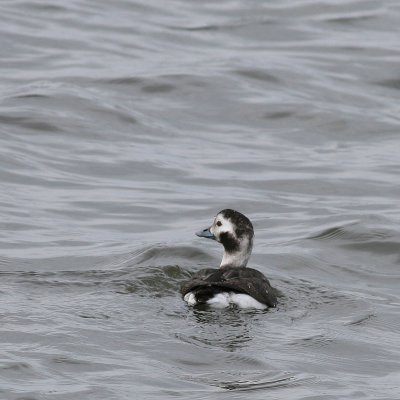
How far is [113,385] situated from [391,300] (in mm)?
3586

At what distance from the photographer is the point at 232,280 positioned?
36.0ft

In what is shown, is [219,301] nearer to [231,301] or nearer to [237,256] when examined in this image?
[231,301]

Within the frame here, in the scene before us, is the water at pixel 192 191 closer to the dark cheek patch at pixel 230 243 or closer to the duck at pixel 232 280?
the duck at pixel 232 280

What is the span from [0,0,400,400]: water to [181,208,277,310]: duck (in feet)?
0.35

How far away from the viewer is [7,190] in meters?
15.2

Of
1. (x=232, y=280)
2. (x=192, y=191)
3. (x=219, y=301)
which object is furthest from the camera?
(x=192, y=191)

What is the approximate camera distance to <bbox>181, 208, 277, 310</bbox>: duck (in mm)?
10727

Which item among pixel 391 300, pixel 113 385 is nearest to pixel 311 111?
pixel 391 300

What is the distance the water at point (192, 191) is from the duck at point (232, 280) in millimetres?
107

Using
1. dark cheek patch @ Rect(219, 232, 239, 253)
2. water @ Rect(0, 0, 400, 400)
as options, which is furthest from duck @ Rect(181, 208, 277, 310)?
water @ Rect(0, 0, 400, 400)

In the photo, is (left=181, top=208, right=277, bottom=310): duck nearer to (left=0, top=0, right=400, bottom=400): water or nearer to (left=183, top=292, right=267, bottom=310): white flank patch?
(left=183, top=292, right=267, bottom=310): white flank patch

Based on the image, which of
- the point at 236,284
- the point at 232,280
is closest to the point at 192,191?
the point at 232,280

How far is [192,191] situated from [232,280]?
15.7ft

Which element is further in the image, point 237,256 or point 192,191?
point 192,191
